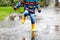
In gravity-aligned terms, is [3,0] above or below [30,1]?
below

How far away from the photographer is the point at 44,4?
32969 millimetres

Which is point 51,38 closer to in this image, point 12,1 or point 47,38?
point 47,38

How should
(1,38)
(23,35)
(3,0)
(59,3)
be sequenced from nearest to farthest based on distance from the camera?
1. (1,38)
2. (23,35)
3. (3,0)
4. (59,3)

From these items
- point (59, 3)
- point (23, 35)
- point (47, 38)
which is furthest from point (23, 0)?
point (59, 3)

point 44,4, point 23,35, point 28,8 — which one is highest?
point 28,8

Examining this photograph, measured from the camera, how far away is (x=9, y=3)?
2952cm

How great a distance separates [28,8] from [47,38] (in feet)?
5.39

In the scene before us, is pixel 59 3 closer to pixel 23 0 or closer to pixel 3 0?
pixel 3 0

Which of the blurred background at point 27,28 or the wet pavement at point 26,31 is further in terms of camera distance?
the blurred background at point 27,28

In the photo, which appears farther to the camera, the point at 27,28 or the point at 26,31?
the point at 27,28

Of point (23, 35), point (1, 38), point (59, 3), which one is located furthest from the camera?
point (59, 3)

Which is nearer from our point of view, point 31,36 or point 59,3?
point 31,36

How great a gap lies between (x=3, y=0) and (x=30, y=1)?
20.3 m

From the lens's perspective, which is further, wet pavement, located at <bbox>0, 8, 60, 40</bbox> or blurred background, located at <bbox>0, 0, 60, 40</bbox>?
blurred background, located at <bbox>0, 0, 60, 40</bbox>
